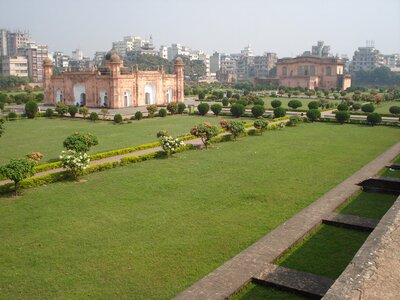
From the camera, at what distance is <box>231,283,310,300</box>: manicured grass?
6.18 m

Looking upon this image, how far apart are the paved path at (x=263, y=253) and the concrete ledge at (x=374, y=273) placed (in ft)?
6.26

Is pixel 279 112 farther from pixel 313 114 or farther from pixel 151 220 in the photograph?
pixel 151 220

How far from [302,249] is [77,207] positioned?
557cm

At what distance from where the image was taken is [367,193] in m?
11.4

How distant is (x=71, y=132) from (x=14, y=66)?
6472 cm

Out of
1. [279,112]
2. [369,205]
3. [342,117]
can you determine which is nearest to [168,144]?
[369,205]

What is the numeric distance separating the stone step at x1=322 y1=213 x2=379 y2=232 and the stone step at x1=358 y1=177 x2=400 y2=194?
113 inches

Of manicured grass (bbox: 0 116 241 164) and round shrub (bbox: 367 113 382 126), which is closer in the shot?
manicured grass (bbox: 0 116 241 164)

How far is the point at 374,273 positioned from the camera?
484cm

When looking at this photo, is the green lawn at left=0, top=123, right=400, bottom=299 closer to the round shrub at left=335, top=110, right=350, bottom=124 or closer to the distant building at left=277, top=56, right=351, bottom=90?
the round shrub at left=335, top=110, right=350, bottom=124

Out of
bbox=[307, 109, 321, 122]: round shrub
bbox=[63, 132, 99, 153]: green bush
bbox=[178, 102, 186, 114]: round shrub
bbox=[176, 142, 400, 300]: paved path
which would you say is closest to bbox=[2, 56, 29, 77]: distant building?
bbox=[178, 102, 186, 114]: round shrub

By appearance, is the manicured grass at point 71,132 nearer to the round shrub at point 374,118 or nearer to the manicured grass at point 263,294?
the round shrub at point 374,118

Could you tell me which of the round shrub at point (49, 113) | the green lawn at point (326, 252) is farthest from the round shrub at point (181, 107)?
the green lawn at point (326, 252)

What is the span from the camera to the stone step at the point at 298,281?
6.21 m
